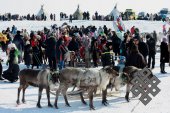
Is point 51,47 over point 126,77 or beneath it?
over

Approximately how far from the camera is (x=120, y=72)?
42.8ft

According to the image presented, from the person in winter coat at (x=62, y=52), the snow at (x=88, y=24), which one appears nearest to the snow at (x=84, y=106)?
the person in winter coat at (x=62, y=52)

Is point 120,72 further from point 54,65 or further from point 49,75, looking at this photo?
point 54,65

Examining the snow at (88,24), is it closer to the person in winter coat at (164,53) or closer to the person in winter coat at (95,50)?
the person in winter coat at (95,50)

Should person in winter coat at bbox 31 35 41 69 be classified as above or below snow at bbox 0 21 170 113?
above

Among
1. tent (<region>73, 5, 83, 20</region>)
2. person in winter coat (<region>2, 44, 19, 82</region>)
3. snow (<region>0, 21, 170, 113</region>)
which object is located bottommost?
snow (<region>0, 21, 170, 113</region>)

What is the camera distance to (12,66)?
55.7 feet

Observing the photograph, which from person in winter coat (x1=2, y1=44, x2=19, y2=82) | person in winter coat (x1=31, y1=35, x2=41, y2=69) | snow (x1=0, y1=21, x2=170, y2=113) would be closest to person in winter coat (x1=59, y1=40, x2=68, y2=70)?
person in winter coat (x1=31, y1=35, x2=41, y2=69)

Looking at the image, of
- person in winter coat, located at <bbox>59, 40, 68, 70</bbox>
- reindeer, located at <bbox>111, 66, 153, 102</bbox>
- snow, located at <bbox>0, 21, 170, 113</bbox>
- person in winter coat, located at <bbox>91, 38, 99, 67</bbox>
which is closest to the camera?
snow, located at <bbox>0, 21, 170, 113</bbox>

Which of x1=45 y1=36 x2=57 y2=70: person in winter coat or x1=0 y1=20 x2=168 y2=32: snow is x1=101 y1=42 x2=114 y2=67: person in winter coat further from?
x1=0 y1=20 x2=168 y2=32: snow

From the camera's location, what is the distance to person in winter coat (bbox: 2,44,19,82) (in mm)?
16391

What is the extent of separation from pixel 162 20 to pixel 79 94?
46556mm

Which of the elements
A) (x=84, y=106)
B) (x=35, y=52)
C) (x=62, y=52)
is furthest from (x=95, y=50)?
(x=84, y=106)

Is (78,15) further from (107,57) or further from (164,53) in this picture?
(107,57)
